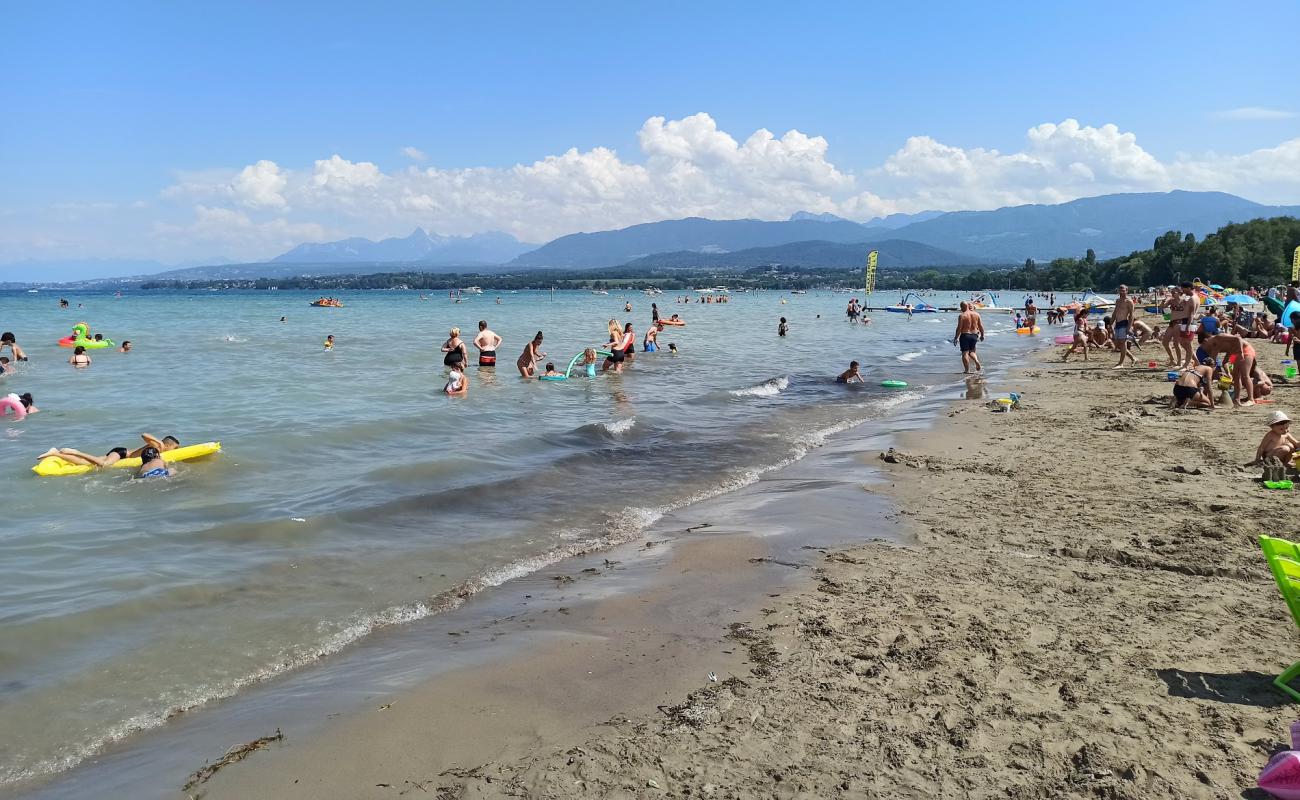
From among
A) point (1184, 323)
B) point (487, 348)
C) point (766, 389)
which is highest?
point (1184, 323)

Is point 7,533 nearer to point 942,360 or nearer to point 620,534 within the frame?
point 620,534

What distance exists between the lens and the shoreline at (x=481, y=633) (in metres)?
3.69

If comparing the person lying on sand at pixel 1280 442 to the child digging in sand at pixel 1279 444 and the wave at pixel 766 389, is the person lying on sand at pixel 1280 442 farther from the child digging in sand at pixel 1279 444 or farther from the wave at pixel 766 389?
the wave at pixel 766 389

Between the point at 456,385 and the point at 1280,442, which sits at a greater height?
the point at 1280,442

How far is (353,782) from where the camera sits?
331cm

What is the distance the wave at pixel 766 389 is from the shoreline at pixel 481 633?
9140 mm

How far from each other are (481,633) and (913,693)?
272 centimetres

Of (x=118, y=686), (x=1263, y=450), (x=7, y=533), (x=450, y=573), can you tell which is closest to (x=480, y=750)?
(x=118, y=686)

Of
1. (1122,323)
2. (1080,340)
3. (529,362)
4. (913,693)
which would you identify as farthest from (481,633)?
(1080,340)

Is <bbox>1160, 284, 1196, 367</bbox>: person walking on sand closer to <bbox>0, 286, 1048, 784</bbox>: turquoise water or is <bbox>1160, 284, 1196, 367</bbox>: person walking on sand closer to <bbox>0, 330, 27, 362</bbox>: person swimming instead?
<bbox>0, 286, 1048, 784</bbox>: turquoise water

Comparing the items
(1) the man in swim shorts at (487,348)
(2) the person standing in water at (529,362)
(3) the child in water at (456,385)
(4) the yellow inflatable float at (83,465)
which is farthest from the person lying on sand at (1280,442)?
(1) the man in swim shorts at (487,348)

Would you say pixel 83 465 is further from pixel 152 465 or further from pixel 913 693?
pixel 913 693

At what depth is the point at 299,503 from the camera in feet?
27.9

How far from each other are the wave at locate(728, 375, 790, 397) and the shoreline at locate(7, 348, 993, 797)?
9140mm
